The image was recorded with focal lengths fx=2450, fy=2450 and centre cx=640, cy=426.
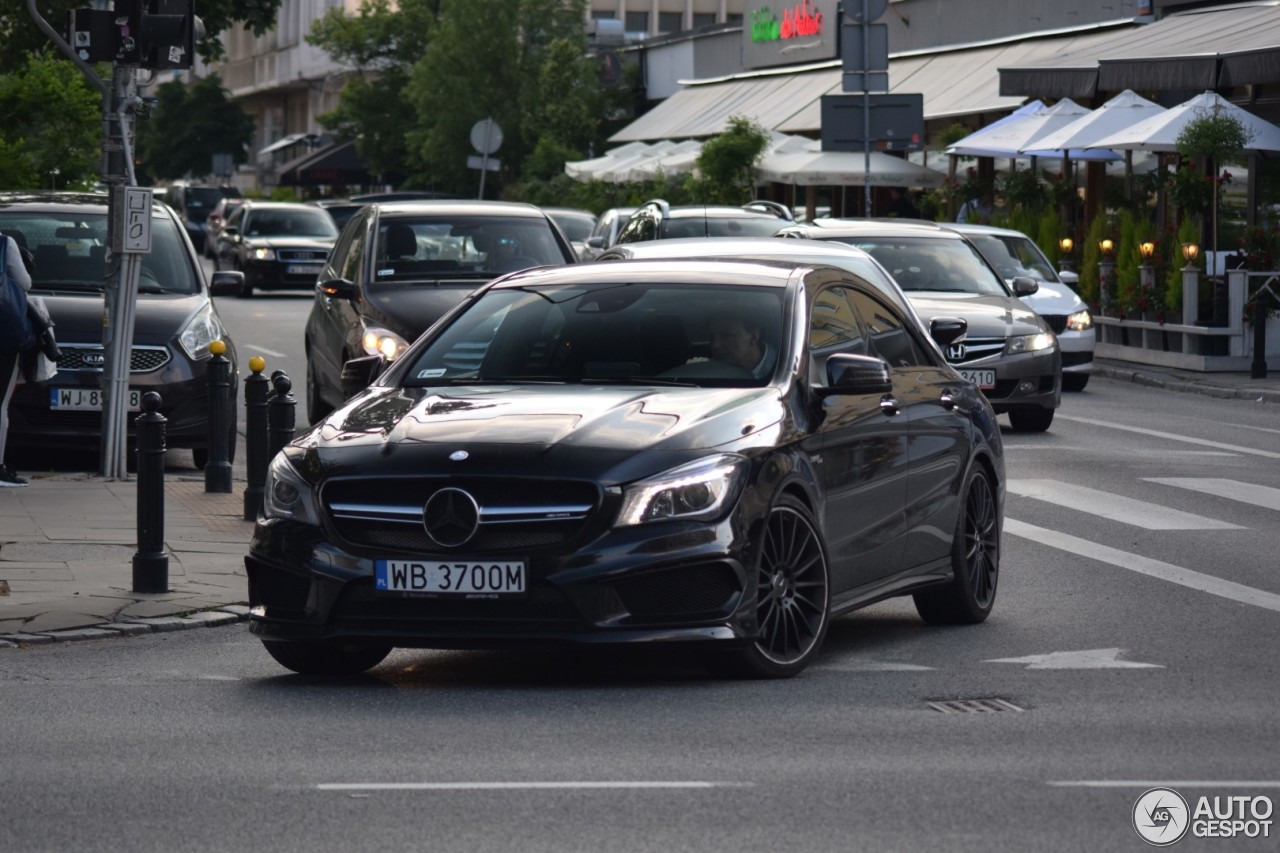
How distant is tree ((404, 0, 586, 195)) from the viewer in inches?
2655

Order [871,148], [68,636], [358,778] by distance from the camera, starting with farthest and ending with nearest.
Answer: [871,148]
[68,636]
[358,778]

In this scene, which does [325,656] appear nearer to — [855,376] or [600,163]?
[855,376]

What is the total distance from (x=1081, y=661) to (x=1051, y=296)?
15616mm

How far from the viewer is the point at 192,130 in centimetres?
10150

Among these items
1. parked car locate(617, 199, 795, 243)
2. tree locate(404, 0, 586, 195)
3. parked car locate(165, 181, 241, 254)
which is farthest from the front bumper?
parked car locate(165, 181, 241, 254)

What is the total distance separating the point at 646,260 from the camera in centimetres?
984


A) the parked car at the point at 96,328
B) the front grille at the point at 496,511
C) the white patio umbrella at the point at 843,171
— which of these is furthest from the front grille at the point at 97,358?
the white patio umbrella at the point at 843,171

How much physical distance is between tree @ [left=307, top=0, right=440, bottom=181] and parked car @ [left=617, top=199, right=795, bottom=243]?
50.6 m

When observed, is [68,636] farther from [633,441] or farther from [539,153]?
[539,153]

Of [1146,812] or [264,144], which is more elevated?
[264,144]

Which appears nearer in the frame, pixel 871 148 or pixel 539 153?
pixel 871 148

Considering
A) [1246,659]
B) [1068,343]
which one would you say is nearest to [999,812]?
[1246,659]

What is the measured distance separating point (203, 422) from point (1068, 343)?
10.5 meters

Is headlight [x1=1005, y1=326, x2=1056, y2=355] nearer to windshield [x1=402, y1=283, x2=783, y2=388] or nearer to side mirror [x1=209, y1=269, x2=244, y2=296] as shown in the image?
side mirror [x1=209, y1=269, x2=244, y2=296]
